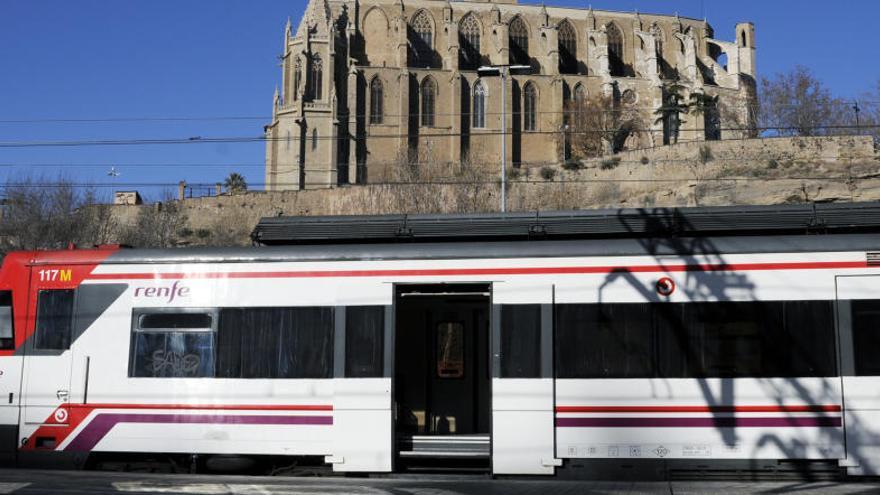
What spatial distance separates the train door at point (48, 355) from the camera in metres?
11.9

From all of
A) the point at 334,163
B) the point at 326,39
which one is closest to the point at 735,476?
the point at 334,163

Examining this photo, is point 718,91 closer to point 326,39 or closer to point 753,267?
point 326,39

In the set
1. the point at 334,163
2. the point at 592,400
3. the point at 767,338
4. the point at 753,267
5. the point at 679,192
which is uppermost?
the point at 334,163

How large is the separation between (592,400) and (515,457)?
121 centimetres

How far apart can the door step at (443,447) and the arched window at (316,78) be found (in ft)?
228

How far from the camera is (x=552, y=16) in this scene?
95.9 meters

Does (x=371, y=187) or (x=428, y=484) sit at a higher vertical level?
(x=371, y=187)

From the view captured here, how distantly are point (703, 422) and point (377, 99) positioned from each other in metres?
73.6

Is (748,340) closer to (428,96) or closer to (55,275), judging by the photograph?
(55,275)

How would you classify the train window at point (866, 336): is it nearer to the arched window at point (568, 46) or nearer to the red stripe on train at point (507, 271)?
the red stripe on train at point (507, 271)

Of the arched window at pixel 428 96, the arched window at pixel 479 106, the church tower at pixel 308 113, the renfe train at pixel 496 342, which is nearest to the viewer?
the renfe train at pixel 496 342

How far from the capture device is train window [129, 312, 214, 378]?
38.5 feet

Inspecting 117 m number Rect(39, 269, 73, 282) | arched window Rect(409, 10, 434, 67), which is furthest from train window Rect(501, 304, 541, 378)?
arched window Rect(409, 10, 434, 67)

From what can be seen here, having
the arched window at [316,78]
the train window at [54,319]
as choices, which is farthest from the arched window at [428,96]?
the train window at [54,319]
